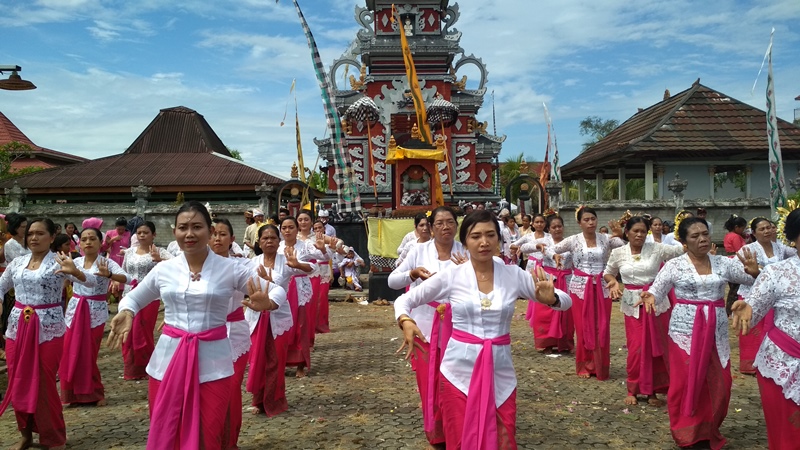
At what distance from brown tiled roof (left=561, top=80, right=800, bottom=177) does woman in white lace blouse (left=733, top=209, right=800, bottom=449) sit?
1651 centimetres

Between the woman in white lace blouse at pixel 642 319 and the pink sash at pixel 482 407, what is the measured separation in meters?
2.58

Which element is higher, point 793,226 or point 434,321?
point 793,226

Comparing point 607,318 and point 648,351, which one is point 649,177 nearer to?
point 607,318

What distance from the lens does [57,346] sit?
16.8 feet

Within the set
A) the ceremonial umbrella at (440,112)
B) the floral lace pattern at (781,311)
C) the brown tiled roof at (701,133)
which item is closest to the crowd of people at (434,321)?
the floral lace pattern at (781,311)

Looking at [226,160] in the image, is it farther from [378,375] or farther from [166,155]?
[378,375]

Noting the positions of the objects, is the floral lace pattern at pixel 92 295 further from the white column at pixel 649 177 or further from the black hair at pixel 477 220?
the white column at pixel 649 177

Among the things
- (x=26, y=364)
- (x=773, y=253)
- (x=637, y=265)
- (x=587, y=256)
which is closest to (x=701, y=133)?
(x=773, y=253)

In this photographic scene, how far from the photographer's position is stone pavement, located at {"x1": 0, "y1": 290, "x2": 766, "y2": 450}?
16.6 ft

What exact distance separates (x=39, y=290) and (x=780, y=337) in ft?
17.7

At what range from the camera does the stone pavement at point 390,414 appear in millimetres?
5074

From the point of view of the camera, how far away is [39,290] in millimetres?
5133

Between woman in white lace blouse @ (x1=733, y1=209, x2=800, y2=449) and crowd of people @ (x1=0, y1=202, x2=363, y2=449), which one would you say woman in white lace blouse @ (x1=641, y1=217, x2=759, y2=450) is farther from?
crowd of people @ (x1=0, y1=202, x2=363, y2=449)

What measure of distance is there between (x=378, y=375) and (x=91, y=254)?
3.32 meters
